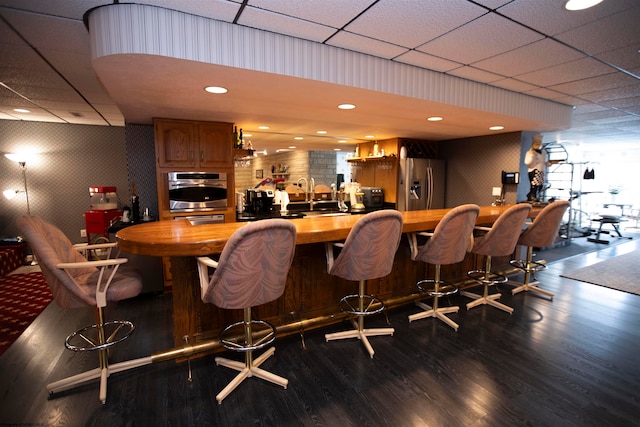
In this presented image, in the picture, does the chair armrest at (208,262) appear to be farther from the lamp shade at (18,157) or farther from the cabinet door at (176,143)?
the lamp shade at (18,157)

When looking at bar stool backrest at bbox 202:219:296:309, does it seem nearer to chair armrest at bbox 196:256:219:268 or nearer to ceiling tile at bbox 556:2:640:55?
chair armrest at bbox 196:256:219:268

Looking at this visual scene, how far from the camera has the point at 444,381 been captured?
78.6 inches

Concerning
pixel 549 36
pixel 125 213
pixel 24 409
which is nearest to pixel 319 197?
pixel 125 213

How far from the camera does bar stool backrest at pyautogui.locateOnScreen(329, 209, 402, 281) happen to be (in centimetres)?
203

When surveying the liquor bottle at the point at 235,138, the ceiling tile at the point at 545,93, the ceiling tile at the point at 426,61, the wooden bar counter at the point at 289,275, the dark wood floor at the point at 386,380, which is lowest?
the dark wood floor at the point at 386,380

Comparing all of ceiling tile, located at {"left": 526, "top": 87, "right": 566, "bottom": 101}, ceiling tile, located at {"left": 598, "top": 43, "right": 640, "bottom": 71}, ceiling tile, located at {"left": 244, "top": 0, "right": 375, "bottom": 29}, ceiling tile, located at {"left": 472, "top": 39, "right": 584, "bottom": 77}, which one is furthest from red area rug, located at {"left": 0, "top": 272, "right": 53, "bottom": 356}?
ceiling tile, located at {"left": 526, "top": 87, "right": 566, "bottom": 101}

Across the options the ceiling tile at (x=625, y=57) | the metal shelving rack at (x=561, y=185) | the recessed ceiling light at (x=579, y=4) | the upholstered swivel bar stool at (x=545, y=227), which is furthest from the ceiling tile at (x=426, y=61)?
the metal shelving rack at (x=561, y=185)

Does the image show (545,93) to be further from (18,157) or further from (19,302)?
(18,157)

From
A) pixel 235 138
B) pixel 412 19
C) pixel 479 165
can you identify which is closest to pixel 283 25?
pixel 412 19

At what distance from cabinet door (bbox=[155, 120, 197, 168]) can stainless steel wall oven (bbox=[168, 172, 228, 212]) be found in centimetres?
15

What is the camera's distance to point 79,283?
1.94m

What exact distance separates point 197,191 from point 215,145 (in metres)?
0.64

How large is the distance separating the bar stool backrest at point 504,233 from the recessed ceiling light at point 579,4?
1495 millimetres

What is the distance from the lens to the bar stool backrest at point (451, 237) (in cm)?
243
